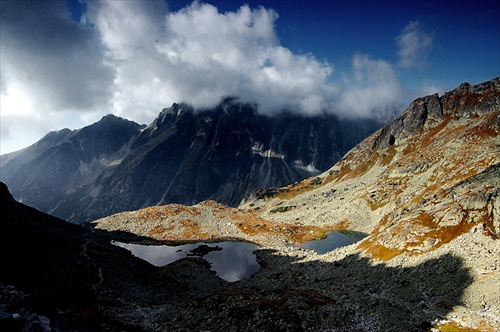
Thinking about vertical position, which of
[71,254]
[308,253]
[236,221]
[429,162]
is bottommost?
[71,254]

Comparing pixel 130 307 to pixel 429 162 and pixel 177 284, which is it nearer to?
pixel 177 284

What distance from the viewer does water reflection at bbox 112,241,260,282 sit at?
292 feet

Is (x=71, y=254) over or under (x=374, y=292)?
under

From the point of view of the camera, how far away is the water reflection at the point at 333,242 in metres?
115

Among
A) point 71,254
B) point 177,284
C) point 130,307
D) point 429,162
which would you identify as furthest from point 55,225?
point 429,162

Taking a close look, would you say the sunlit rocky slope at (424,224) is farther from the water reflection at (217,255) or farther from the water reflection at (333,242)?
the water reflection at (217,255)

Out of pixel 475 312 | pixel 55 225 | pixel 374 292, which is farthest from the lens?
pixel 55 225

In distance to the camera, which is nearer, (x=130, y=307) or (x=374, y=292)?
(x=130, y=307)

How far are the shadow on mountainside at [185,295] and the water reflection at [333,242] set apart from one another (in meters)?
40.4

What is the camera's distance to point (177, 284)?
66750mm

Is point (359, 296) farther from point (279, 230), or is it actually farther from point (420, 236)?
point (279, 230)

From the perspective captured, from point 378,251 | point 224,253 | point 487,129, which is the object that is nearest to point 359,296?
point 378,251

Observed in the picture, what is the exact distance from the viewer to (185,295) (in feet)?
203

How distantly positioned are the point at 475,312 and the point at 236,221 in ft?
366
